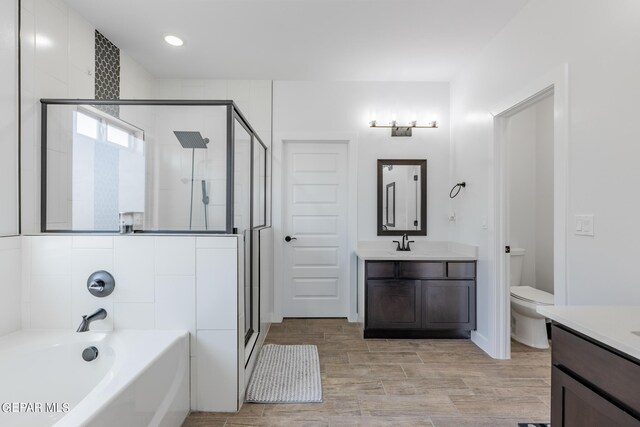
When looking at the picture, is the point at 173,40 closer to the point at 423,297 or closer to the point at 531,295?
the point at 423,297

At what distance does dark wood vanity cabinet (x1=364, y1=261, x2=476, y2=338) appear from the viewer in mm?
2941

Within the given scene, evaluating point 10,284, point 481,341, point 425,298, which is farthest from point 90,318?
point 481,341

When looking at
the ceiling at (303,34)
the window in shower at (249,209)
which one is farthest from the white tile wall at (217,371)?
the ceiling at (303,34)

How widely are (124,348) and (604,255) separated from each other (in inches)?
98.4

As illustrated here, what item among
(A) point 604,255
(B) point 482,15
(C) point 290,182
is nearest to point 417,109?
(B) point 482,15

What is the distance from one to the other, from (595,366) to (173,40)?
3344 millimetres

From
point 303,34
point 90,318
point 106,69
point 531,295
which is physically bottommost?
point 531,295

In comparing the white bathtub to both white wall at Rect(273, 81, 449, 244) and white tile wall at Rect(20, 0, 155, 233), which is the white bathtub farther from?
white wall at Rect(273, 81, 449, 244)

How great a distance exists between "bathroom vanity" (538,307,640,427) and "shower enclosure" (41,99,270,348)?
5.42 feet

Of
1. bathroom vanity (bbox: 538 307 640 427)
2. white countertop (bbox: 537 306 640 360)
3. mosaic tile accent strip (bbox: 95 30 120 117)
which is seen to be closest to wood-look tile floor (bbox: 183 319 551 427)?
bathroom vanity (bbox: 538 307 640 427)

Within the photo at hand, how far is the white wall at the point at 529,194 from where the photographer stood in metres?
3.45

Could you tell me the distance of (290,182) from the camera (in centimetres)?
356

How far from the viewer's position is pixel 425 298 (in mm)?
2945

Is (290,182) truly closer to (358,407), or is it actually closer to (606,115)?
(358,407)
